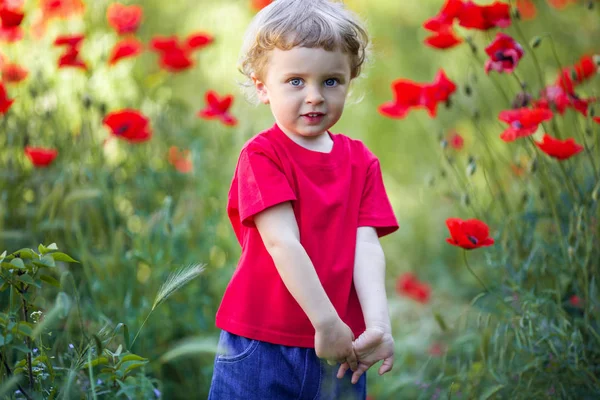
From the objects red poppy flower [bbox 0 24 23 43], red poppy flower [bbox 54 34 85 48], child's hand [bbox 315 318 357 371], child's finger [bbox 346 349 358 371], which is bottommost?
child's finger [bbox 346 349 358 371]

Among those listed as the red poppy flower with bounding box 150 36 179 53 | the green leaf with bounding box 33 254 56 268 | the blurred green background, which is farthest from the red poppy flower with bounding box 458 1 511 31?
the green leaf with bounding box 33 254 56 268

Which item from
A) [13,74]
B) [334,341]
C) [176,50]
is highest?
[176,50]

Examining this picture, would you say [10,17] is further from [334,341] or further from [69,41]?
[334,341]

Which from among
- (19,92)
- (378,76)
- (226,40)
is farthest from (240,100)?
(378,76)

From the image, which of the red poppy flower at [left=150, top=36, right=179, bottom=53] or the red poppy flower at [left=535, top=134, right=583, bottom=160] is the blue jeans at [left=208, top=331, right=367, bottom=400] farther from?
the red poppy flower at [left=150, top=36, right=179, bottom=53]

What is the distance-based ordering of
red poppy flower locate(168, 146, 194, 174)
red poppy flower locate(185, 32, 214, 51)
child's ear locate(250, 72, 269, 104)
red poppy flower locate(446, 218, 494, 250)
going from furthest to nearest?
red poppy flower locate(168, 146, 194, 174) → red poppy flower locate(185, 32, 214, 51) → red poppy flower locate(446, 218, 494, 250) → child's ear locate(250, 72, 269, 104)

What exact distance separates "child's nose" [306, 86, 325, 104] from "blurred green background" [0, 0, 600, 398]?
0.89 ft

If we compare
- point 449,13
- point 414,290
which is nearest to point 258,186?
point 449,13

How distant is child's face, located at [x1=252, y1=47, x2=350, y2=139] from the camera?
1.42m

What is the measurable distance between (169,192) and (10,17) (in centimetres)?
81

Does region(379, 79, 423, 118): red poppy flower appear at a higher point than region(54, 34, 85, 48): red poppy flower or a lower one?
lower

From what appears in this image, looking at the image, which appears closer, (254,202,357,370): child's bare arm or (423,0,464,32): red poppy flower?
(254,202,357,370): child's bare arm

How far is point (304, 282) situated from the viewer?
53.6 inches

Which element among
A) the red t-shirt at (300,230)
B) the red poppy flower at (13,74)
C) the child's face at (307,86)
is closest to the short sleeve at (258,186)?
the red t-shirt at (300,230)
